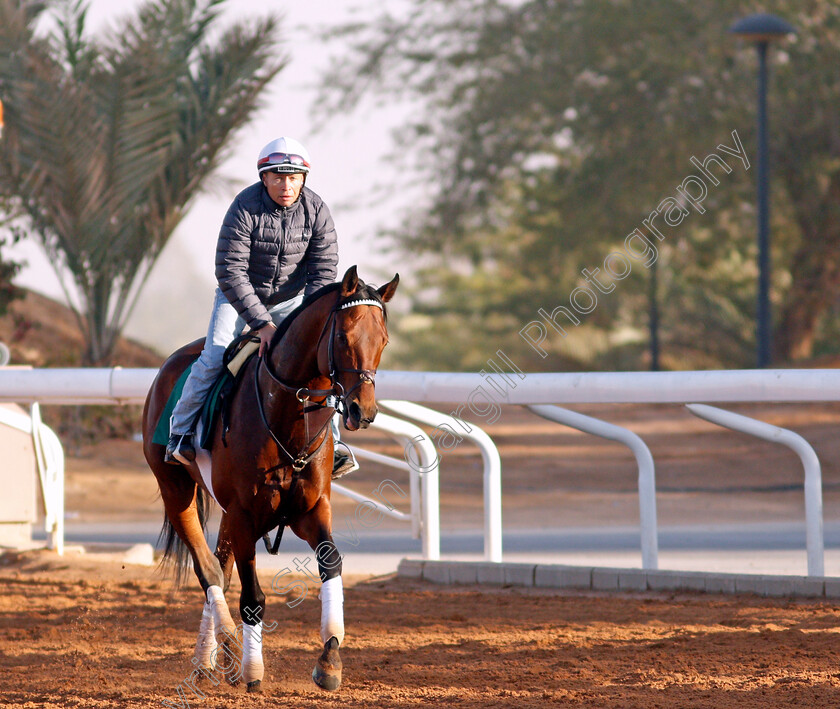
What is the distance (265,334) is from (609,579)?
3.20 m

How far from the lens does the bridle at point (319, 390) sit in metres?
4.44

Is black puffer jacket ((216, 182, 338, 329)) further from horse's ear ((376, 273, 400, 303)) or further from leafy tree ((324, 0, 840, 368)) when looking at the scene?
leafy tree ((324, 0, 840, 368))

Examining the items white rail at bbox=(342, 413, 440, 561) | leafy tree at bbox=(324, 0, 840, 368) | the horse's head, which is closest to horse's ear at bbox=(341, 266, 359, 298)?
the horse's head

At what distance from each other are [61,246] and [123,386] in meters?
8.22

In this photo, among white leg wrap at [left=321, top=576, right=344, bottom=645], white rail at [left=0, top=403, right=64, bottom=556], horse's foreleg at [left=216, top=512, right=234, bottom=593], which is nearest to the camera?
white leg wrap at [left=321, top=576, right=344, bottom=645]

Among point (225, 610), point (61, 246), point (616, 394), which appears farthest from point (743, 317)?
point (225, 610)

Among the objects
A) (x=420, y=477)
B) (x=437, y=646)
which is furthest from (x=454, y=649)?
(x=420, y=477)

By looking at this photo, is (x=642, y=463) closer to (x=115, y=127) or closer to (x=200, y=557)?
(x=200, y=557)

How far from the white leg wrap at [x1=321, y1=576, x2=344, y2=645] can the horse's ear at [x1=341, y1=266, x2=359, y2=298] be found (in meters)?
1.31

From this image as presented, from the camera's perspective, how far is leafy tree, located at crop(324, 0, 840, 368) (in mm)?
22000

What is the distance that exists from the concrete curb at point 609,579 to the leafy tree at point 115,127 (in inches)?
352

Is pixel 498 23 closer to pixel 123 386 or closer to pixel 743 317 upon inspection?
pixel 743 317

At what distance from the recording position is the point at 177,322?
131 m

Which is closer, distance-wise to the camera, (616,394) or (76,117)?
(616,394)
